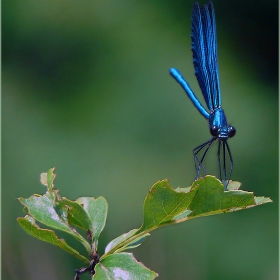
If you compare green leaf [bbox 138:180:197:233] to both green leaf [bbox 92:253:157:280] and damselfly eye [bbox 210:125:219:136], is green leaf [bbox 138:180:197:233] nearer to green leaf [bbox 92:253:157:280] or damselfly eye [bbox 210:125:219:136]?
green leaf [bbox 92:253:157:280]

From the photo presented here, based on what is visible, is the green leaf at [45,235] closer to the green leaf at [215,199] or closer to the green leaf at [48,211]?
the green leaf at [48,211]

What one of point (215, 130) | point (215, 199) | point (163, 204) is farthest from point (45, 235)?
point (215, 130)

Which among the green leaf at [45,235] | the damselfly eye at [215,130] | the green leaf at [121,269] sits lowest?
the green leaf at [121,269]

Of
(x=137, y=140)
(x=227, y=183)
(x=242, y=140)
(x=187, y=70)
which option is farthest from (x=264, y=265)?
(x=227, y=183)

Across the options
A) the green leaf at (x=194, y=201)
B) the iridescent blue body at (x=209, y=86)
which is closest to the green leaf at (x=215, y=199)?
the green leaf at (x=194, y=201)

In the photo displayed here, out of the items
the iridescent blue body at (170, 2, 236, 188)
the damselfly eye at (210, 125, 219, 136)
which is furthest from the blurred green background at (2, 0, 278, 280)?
the damselfly eye at (210, 125, 219, 136)

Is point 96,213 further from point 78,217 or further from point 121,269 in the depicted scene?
point 121,269
